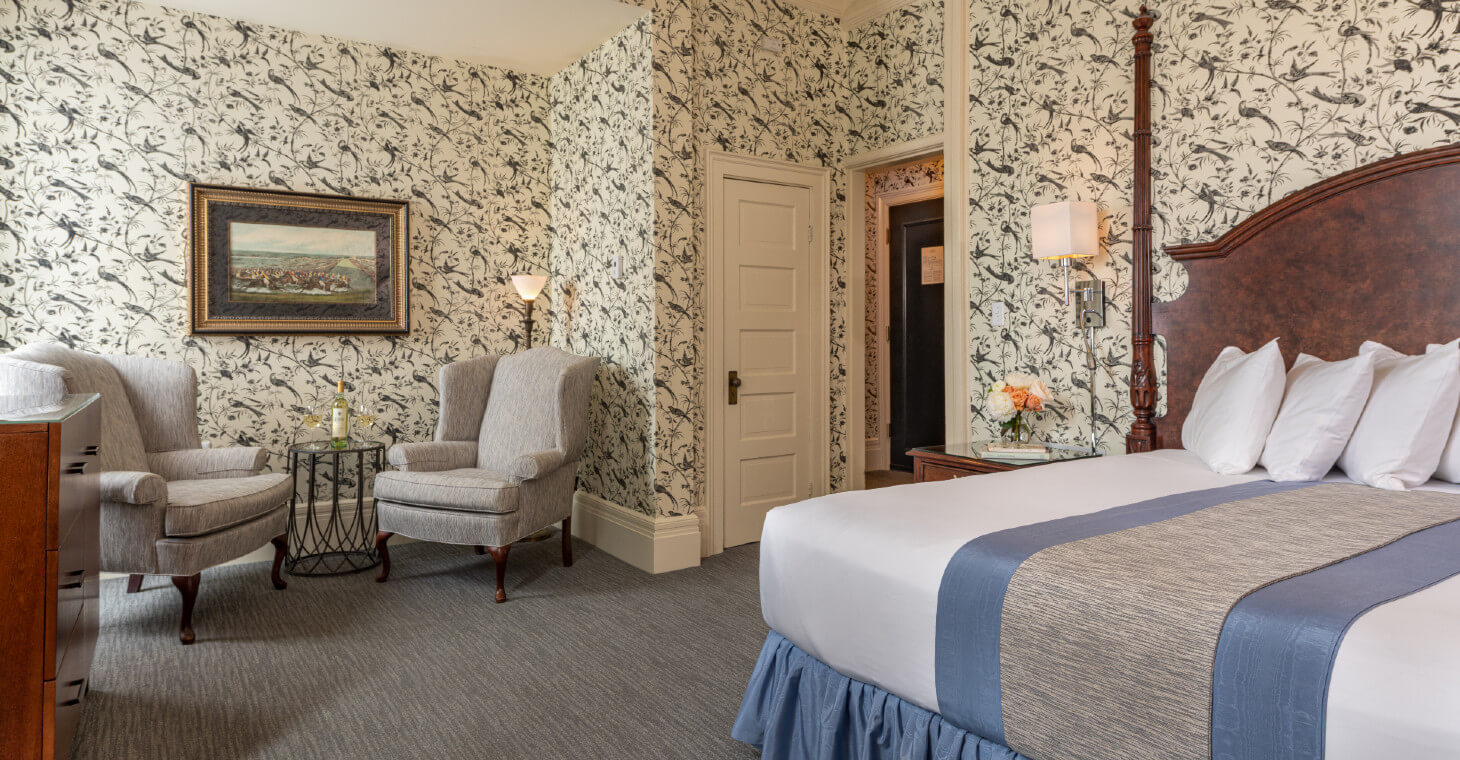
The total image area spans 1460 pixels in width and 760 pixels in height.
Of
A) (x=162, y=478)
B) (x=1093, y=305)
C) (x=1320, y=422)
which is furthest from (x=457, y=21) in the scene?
(x=1320, y=422)

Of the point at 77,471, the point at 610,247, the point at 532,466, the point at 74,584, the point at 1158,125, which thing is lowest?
the point at 74,584

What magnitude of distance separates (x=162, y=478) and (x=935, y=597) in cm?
301

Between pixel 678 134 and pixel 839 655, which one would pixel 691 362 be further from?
pixel 839 655

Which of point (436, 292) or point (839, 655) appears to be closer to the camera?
point (839, 655)

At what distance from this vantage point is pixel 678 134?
404 centimetres

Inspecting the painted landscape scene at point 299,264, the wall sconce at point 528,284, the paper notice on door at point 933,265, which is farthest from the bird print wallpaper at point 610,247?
the paper notice on door at point 933,265

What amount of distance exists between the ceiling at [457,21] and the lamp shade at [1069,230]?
2.20m

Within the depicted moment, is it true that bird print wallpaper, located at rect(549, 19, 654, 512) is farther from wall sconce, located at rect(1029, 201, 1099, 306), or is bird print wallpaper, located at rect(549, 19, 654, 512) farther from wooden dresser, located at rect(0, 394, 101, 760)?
wooden dresser, located at rect(0, 394, 101, 760)

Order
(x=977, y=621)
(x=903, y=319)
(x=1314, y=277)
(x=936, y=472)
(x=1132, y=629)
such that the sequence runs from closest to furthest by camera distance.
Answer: (x=1132, y=629)
(x=977, y=621)
(x=1314, y=277)
(x=936, y=472)
(x=903, y=319)

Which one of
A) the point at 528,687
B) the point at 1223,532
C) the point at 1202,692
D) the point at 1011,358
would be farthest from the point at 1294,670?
the point at 1011,358

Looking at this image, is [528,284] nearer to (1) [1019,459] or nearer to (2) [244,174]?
(2) [244,174]

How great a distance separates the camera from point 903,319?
6539 mm

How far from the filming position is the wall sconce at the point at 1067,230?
3266mm

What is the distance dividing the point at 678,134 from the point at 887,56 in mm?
1401
